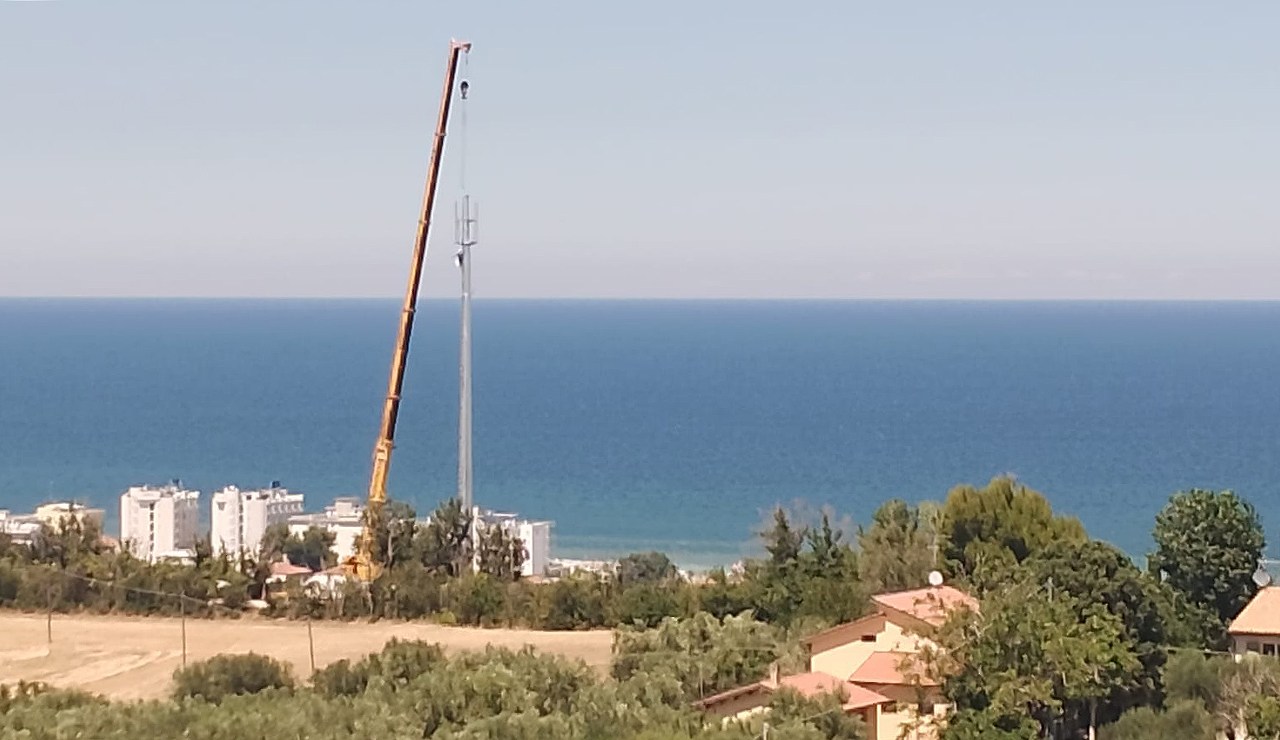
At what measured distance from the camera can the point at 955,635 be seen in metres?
14.0

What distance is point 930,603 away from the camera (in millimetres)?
15141

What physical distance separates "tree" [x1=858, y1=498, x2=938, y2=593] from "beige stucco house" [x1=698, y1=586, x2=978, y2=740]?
97.4 inches

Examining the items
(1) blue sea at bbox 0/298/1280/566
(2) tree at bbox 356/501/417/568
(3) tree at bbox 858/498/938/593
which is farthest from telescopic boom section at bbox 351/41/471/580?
(1) blue sea at bbox 0/298/1280/566

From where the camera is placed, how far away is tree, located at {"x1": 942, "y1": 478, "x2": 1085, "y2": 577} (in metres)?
19.1

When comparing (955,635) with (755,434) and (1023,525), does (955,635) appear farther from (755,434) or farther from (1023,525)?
(755,434)

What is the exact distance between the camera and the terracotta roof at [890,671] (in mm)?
14023

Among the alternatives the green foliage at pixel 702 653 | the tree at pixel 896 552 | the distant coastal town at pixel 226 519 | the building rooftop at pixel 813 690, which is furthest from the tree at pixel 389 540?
the distant coastal town at pixel 226 519

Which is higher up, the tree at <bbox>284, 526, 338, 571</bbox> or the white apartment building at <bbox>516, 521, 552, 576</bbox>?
the tree at <bbox>284, 526, 338, 571</bbox>

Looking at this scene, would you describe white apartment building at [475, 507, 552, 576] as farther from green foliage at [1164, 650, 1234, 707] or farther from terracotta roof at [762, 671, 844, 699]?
green foliage at [1164, 650, 1234, 707]

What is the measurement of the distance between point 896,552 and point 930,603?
367cm

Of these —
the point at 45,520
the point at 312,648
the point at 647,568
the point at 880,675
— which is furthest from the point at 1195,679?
the point at 45,520

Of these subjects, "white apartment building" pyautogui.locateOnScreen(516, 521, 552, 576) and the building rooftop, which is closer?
the building rooftop

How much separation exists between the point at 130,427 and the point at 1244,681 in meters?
69.5

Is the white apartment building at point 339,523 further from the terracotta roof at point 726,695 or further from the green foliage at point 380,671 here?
the terracotta roof at point 726,695
